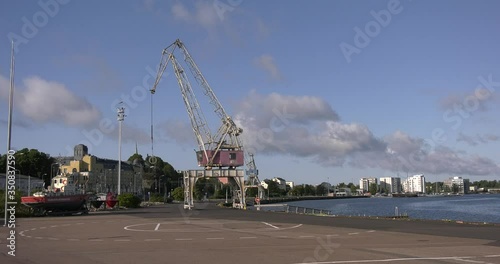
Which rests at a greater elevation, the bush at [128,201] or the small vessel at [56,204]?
the small vessel at [56,204]

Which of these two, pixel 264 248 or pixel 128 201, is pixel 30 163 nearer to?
pixel 128 201

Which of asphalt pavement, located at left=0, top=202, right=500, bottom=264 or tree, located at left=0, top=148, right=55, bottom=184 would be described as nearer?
asphalt pavement, located at left=0, top=202, right=500, bottom=264

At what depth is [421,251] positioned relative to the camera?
18.4 metres

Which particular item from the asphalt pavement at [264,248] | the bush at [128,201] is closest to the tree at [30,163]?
the bush at [128,201]

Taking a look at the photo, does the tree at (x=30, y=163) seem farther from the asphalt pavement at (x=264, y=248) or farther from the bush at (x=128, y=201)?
the asphalt pavement at (x=264, y=248)

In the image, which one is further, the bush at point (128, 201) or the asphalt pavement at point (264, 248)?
the bush at point (128, 201)

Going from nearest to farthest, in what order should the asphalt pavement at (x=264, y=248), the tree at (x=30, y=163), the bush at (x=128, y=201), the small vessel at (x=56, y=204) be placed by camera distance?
1. the asphalt pavement at (x=264, y=248)
2. the small vessel at (x=56, y=204)
3. the bush at (x=128, y=201)
4. the tree at (x=30, y=163)

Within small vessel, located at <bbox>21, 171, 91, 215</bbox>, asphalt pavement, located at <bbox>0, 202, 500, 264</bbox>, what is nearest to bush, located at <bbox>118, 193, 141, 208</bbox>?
small vessel, located at <bbox>21, 171, 91, 215</bbox>

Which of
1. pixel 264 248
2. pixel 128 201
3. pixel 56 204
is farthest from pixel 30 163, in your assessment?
pixel 264 248

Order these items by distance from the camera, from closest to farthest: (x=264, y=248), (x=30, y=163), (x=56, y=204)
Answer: (x=264, y=248) → (x=56, y=204) → (x=30, y=163)

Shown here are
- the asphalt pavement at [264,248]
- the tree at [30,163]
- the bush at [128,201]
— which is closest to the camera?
the asphalt pavement at [264,248]

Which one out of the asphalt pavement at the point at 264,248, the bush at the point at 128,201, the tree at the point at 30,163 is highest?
the tree at the point at 30,163

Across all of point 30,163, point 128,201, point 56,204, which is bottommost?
point 128,201

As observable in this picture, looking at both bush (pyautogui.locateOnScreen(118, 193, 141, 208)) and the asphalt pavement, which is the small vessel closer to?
bush (pyautogui.locateOnScreen(118, 193, 141, 208))
